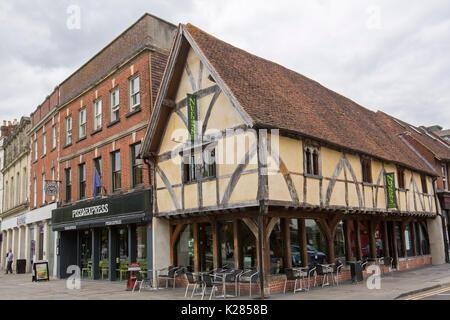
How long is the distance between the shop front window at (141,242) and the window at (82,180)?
5.10m

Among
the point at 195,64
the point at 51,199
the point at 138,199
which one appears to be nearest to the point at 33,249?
the point at 51,199

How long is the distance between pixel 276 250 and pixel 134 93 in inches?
349

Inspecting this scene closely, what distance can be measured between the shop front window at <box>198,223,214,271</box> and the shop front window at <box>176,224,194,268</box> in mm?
614

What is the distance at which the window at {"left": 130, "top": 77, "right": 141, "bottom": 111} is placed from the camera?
18016mm

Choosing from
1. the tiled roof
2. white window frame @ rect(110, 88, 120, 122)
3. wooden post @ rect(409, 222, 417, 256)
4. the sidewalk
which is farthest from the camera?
wooden post @ rect(409, 222, 417, 256)

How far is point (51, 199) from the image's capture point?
24.7 m

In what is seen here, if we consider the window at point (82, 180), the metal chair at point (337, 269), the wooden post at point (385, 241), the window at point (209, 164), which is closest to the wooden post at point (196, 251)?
the window at point (209, 164)

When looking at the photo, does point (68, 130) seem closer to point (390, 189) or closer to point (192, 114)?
point (192, 114)

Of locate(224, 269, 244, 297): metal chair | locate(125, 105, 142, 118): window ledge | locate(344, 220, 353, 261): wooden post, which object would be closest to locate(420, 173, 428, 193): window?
locate(344, 220, 353, 261): wooden post

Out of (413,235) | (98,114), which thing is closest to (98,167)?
(98,114)

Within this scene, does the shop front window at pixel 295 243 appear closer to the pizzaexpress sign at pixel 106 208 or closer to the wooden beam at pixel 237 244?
the wooden beam at pixel 237 244

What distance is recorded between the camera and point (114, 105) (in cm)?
1961

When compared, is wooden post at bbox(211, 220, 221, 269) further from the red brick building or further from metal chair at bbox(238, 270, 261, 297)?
the red brick building

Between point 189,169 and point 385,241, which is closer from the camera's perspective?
point 189,169
